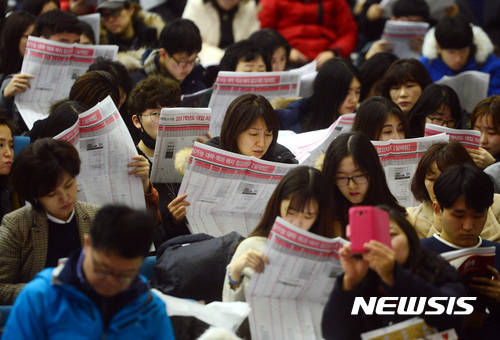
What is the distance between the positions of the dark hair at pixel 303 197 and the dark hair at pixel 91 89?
4.70ft

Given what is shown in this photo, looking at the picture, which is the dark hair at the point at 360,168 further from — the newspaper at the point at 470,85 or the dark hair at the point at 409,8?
the dark hair at the point at 409,8

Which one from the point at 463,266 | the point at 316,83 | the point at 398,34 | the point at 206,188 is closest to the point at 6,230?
the point at 206,188

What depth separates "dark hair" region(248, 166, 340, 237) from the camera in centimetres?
297

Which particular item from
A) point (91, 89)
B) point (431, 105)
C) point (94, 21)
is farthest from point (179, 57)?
point (431, 105)

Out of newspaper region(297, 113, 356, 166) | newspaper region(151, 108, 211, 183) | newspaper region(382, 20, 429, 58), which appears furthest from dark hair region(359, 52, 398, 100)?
newspaper region(151, 108, 211, 183)

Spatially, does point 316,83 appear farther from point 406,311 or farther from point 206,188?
point 406,311

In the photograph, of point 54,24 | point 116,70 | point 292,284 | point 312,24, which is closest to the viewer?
point 292,284

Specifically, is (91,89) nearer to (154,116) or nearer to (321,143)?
(154,116)

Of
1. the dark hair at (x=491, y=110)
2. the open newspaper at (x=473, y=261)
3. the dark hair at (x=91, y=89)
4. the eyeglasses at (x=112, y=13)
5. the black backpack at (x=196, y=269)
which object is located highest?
the eyeglasses at (x=112, y=13)

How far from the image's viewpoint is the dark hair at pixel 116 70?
4477mm

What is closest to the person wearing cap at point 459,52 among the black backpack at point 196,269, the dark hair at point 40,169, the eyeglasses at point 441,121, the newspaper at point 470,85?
the newspaper at point 470,85

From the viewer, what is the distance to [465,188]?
302 cm

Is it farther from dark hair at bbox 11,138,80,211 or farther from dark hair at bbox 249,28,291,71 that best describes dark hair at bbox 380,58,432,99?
dark hair at bbox 11,138,80,211

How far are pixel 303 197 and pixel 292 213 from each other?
0.07 metres
